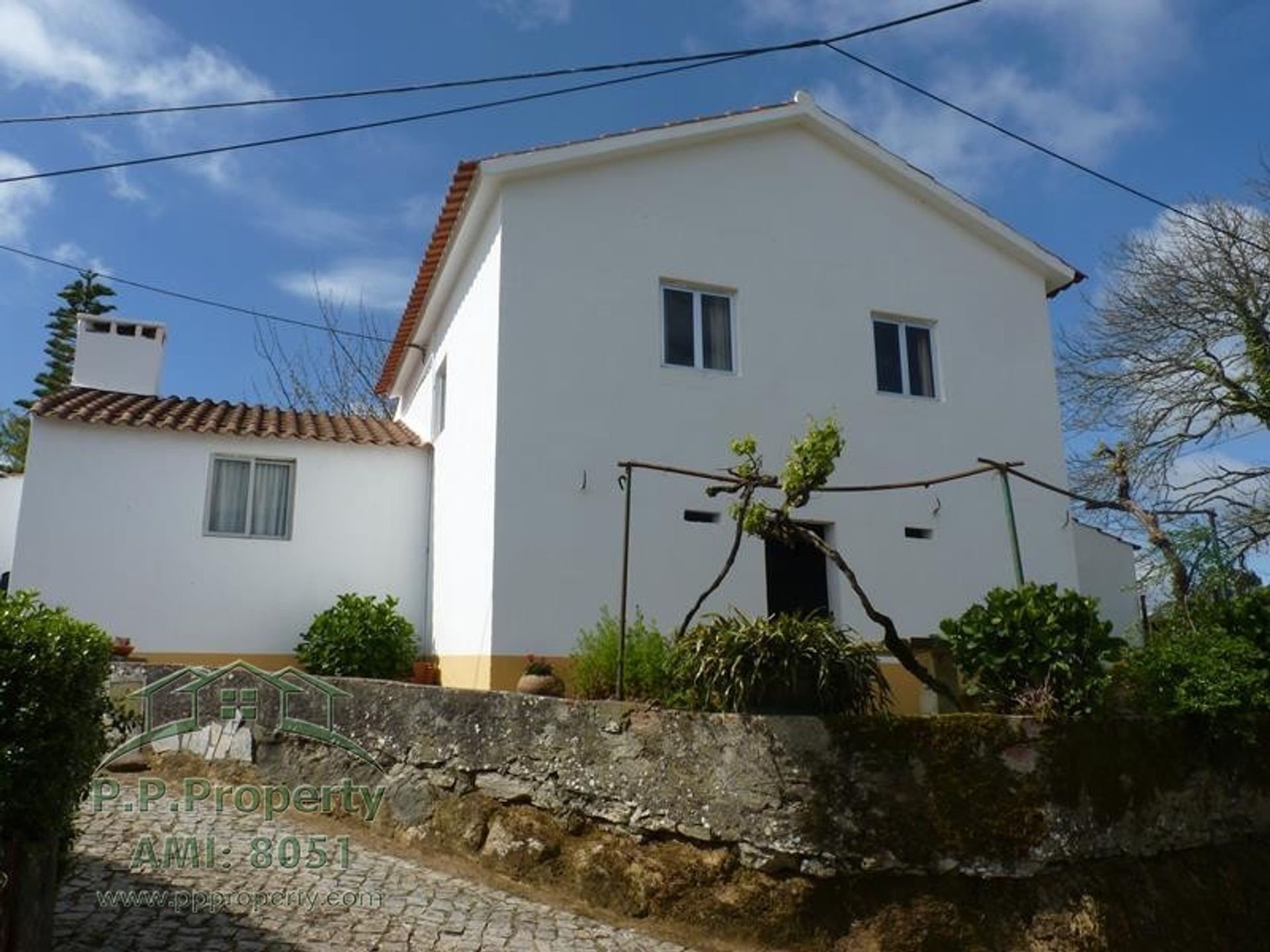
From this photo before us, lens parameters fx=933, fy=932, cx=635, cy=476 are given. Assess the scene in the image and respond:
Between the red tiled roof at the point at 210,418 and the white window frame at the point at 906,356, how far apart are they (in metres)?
6.15

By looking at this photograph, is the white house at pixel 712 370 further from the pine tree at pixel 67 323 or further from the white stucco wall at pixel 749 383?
the pine tree at pixel 67 323

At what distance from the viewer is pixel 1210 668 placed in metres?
6.74

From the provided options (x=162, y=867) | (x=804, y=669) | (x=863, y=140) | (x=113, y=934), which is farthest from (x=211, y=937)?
(x=863, y=140)

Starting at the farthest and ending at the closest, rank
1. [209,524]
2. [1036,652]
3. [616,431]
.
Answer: [209,524]
[616,431]
[1036,652]

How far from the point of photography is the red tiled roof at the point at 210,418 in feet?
37.2

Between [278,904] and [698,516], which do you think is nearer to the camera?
[278,904]

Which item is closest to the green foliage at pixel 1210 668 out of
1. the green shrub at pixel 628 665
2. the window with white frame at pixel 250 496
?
the green shrub at pixel 628 665

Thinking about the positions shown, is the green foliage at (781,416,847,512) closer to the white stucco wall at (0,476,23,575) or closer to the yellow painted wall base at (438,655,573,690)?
the yellow painted wall base at (438,655,573,690)

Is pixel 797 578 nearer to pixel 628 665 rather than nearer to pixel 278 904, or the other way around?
pixel 628 665

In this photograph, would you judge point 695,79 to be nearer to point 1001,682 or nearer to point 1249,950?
point 1001,682

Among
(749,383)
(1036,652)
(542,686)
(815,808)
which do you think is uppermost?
(749,383)

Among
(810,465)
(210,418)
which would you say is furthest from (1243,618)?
(210,418)

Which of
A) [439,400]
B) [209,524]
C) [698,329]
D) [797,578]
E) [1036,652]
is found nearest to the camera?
[1036,652]

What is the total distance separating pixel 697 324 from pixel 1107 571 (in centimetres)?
777
